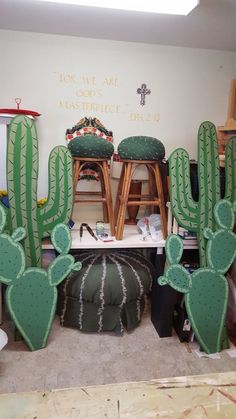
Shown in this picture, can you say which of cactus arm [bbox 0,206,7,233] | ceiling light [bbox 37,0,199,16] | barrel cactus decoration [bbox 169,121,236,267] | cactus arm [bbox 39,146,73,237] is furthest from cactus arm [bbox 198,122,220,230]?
cactus arm [bbox 0,206,7,233]

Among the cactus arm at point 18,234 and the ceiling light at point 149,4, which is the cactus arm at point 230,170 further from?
the cactus arm at point 18,234

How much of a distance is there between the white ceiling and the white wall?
0.08 meters

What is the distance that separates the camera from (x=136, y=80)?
207cm

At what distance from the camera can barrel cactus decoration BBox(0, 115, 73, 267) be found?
5.21ft

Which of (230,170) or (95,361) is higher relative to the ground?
(230,170)

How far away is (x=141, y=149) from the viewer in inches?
69.5

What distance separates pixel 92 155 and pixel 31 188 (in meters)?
0.39

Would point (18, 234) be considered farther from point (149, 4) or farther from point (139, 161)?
point (149, 4)

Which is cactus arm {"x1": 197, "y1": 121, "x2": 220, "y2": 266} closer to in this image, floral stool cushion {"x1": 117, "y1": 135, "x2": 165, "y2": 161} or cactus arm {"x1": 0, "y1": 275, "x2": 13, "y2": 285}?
floral stool cushion {"x1": 117, "y1": 135, "x2": 165, "y2": 161}

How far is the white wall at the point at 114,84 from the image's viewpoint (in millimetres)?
1941

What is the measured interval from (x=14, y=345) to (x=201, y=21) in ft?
6.79

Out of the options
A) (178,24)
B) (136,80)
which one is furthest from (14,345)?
(178,24)

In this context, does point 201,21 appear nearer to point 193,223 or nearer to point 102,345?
point 193,223

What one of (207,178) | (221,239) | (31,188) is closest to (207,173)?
(207,178)
